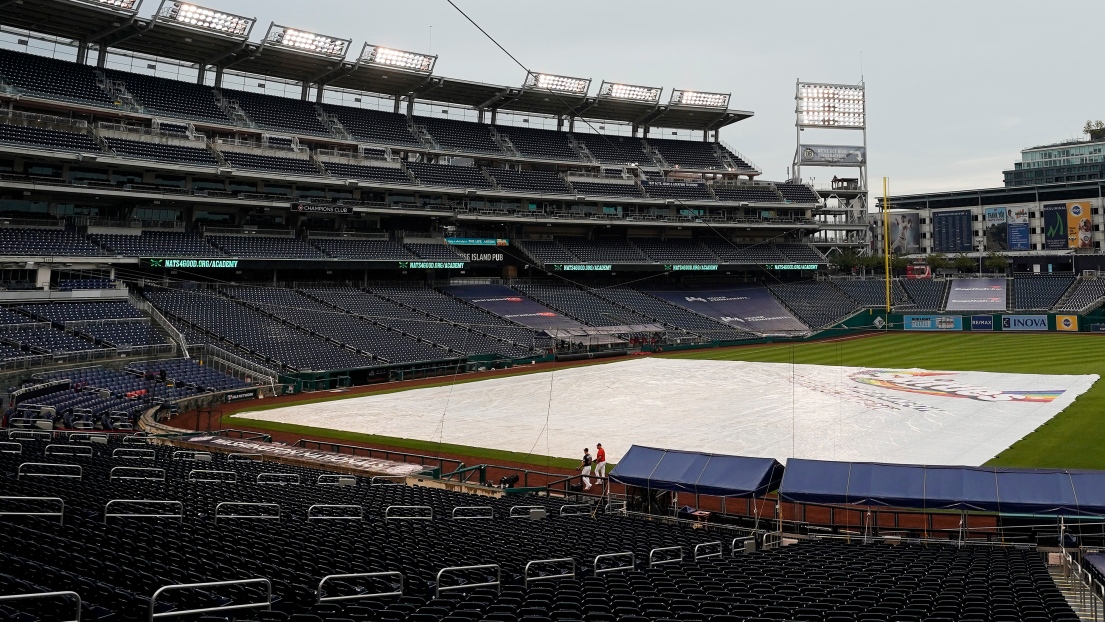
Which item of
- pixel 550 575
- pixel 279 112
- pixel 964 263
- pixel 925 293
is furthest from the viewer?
pixel 964 263

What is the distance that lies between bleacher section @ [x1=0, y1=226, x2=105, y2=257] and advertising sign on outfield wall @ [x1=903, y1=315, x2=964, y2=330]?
233 ft

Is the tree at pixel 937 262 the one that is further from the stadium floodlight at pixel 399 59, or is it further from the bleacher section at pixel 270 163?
the bleacher section at pixel 270 163

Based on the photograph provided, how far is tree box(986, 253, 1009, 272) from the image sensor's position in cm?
9131

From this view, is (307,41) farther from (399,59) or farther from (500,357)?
(500,357)

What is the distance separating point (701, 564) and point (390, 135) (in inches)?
2584

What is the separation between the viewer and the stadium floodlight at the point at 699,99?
8512 centimetres

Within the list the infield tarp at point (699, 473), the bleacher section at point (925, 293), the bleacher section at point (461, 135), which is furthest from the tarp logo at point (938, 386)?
the bleacher section at point (461, 135)

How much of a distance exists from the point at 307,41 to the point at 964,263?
2967 inches

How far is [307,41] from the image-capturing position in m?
63.9

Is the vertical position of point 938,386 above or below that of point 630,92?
below

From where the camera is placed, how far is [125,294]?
48.7 metres

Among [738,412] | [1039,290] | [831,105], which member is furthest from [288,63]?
[1039,290]

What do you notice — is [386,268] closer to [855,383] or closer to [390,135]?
[390,135]

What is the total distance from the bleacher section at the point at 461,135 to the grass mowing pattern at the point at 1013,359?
30282 millimetres
